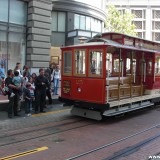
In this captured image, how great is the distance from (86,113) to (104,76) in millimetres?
1617

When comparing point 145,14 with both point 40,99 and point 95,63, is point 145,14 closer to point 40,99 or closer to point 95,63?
point 40,99

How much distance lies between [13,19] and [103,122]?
402 inches

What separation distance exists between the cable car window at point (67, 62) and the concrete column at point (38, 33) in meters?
7.09

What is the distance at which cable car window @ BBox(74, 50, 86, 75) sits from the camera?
39.9 feet

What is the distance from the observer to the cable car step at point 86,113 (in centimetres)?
1175

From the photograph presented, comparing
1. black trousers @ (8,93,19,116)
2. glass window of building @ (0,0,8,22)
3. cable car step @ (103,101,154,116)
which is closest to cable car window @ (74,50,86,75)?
cable car step @ (103,101,154,116)

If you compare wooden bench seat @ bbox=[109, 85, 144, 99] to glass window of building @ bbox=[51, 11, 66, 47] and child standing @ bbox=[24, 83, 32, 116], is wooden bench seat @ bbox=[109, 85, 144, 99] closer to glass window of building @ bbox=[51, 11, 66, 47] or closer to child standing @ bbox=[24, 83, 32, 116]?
child standing @ bbox=[24, 83, 32, 116]

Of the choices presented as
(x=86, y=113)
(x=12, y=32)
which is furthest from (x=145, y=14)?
(x=86, y=113)

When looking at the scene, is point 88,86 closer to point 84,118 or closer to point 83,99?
point 83,99

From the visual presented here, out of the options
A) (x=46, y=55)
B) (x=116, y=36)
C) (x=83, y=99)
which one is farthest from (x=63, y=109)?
(x=46, y=55)

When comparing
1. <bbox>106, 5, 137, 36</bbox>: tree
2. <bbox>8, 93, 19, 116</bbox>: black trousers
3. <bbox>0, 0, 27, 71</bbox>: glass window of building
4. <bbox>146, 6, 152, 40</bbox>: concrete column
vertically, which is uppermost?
<bbox>146, 6, 152, 40</bbox>: concrete column

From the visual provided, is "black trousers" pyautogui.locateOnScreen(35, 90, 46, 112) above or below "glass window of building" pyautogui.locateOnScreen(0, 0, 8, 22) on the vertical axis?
below

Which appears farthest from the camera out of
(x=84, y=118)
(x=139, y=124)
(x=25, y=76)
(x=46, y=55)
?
(x=46, y=55)

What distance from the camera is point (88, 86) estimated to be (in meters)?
11.8
